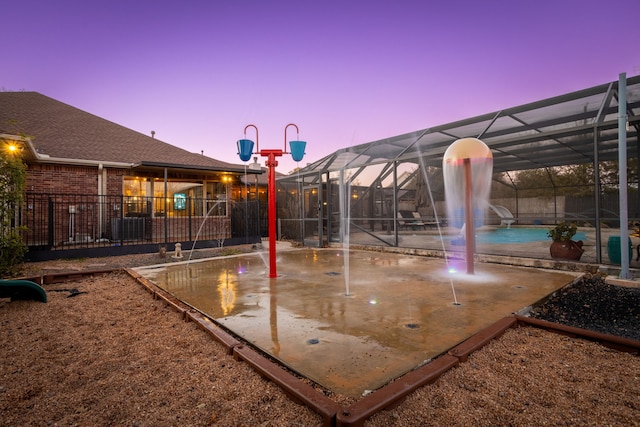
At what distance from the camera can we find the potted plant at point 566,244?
229 inches

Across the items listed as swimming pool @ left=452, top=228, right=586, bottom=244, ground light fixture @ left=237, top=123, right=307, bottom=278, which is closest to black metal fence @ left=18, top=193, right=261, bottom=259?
ground light fixture @ left=237, top=123, right=307, bottom=278

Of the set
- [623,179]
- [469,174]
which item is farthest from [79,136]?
[623,179]

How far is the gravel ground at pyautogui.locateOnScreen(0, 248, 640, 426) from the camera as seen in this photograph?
162 cm

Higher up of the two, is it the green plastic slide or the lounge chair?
the lounge chair

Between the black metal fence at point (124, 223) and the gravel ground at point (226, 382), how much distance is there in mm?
Answer: 6986

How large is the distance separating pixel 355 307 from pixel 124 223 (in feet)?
36.3

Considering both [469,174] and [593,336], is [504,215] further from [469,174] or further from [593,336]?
[593,336]

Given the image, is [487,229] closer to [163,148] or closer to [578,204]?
[578,204]

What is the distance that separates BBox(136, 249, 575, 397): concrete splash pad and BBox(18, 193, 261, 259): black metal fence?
438 centimetres

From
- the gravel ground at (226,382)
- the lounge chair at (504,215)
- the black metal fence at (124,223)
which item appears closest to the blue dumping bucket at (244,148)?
the gravel ground at (226,382)

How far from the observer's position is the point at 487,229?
1584 centimetres

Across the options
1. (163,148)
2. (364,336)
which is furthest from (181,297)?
(163,148)

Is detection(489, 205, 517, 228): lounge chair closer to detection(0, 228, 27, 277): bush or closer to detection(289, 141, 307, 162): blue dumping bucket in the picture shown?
detection(289, 141, 307, 162): blue dumping bucket

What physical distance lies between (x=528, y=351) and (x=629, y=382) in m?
0.58
